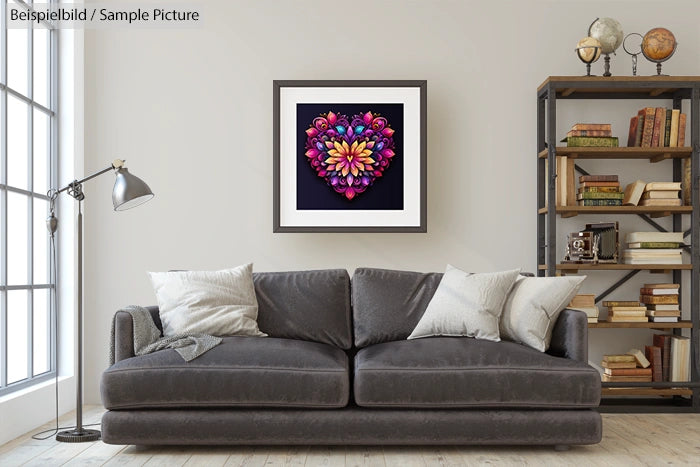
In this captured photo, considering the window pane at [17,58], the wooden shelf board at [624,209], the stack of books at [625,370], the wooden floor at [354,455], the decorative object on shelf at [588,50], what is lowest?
the wooden floor at [354,455]

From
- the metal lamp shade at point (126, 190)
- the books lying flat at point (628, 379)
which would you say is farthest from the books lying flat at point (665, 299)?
the metal lamp shade at point (126, 190)

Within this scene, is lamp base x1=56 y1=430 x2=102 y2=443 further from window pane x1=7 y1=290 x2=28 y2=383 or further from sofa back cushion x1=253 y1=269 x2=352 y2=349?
sofa back cushion x1=253 y1=269 x2=352 y2=349

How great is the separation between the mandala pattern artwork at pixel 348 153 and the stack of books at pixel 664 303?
1784 mm

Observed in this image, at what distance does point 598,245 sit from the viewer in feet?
16.2

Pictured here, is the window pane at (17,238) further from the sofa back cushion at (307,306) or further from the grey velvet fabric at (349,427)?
the sofa back cushion at (307,306)

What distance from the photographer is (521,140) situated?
17.2ft

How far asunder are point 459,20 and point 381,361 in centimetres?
249

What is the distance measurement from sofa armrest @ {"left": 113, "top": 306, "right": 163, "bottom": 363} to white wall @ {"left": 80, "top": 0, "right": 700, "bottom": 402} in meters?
1.32

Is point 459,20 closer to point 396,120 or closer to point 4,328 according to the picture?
point 396,120

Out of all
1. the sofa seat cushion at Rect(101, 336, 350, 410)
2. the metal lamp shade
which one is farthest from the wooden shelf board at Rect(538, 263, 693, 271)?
the metal lamp shade

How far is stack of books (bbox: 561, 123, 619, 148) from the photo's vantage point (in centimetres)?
491

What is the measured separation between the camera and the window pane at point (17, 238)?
429 cm

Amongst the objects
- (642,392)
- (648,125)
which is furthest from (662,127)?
(642,392)

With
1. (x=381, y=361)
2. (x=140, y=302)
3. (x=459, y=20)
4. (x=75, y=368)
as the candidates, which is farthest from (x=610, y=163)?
(x=75, y=368)
